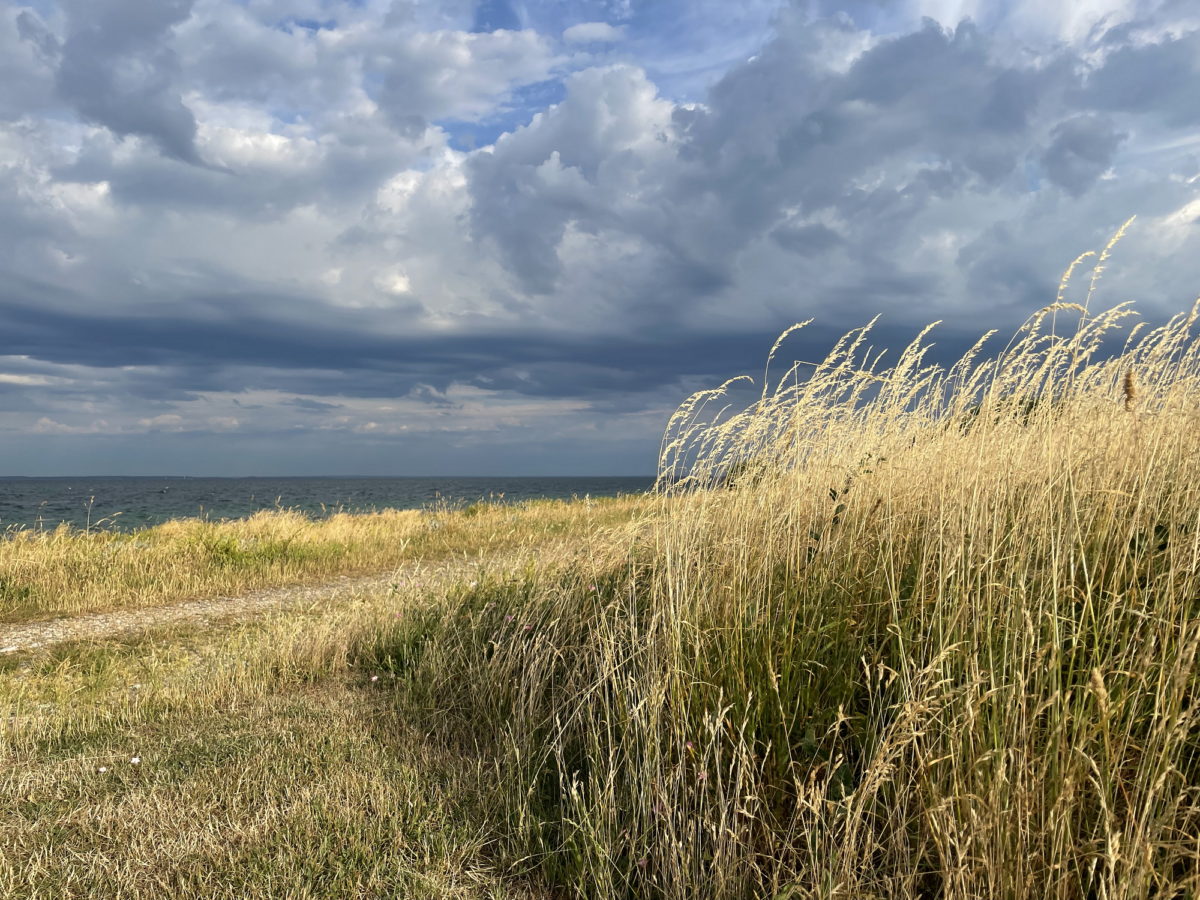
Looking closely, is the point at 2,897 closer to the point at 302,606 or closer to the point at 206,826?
the point at 206,826

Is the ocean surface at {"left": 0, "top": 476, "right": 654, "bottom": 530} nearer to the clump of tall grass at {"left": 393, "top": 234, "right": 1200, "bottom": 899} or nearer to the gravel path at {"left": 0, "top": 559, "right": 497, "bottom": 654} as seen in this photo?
the clump of tall grass at {"left": 393, "top": 234, "right": 1200, "bottom": 899}

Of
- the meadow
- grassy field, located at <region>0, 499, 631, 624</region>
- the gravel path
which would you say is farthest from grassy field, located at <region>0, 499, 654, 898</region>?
grassy field, located at <region>0, 499, 631, 624</region>

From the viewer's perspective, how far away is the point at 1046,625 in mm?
2406

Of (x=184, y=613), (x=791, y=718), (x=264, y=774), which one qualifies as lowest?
(x=184, y=613)

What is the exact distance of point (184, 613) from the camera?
8695mm

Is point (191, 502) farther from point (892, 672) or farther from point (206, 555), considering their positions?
point (892, 672)

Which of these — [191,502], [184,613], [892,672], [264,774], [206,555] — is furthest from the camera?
[191,502]

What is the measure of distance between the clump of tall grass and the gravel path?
3.38 metres

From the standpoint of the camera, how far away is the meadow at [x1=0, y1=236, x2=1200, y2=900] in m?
2.05

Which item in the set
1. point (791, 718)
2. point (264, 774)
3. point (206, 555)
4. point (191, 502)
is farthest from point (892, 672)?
point (191, 502)

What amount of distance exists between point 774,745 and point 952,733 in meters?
0.84

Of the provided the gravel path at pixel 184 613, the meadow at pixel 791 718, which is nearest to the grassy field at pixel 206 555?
the gravel path at pixel 184 613

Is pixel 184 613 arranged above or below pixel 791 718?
below

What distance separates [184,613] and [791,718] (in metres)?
8.62
